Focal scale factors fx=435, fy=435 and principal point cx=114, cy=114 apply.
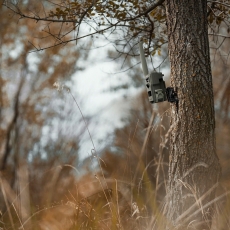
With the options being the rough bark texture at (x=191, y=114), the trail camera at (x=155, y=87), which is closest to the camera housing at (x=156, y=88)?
the trail camera at (x=155, y=87)

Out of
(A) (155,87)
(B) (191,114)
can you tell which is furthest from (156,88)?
(B) (191,114)

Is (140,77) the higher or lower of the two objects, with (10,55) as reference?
lower

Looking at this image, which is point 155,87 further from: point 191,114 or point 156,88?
point 191,114

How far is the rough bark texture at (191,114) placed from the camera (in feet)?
10.7

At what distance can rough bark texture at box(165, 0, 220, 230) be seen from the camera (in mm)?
3264

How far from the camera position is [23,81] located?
8398mm

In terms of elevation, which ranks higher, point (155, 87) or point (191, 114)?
point (155, 87)

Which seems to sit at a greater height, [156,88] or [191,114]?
[156,88]

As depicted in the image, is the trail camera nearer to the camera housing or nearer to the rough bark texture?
the camera housing

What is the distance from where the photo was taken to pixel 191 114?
3.27m

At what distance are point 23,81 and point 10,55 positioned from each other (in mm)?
549

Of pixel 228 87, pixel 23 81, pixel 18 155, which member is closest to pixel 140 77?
pixel 228 87

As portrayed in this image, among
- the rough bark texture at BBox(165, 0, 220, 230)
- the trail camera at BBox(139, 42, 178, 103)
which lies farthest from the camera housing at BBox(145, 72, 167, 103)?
Answer: the rough bark texture at BBox(165, 0, 220, 230)

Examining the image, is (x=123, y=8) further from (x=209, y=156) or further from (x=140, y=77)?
(x=140, y=77)
